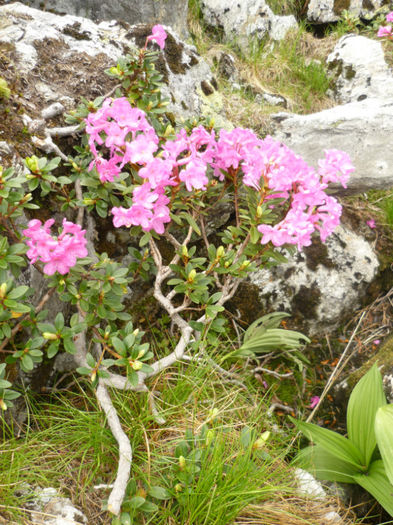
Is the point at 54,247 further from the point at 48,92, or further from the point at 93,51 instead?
the point at 93,51

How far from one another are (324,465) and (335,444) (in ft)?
0.50

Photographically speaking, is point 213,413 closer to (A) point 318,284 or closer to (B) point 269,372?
(B) point 269,372

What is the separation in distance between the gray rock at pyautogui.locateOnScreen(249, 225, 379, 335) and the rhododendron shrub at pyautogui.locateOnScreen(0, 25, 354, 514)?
586 mm

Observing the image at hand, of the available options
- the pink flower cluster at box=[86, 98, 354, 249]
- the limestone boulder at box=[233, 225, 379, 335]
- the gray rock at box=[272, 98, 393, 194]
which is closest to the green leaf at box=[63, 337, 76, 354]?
the pink flower cluster at box=[86, 98, 354, 249]

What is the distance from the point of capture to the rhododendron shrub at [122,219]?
1672mm

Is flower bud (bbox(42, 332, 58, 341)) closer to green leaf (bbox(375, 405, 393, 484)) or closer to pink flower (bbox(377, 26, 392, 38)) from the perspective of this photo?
green leaf (bbox(375, 405, 393, 484))

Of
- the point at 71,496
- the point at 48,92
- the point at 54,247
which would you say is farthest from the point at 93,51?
the point at 71,496

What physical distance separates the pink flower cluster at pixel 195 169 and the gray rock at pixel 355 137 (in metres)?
1.16

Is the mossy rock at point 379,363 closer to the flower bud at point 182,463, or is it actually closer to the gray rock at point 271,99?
the flower bud at point 182,463

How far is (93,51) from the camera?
2.58 metres

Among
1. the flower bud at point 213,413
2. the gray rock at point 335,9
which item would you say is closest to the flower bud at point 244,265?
the flower bud at point 213,413

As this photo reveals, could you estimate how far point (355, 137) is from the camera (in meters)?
3.18

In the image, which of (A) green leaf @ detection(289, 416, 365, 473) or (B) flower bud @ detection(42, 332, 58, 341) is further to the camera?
(A) green leaf @ detection(289, 416, 365, 473)

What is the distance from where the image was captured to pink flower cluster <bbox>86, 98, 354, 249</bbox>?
175 centimetres
